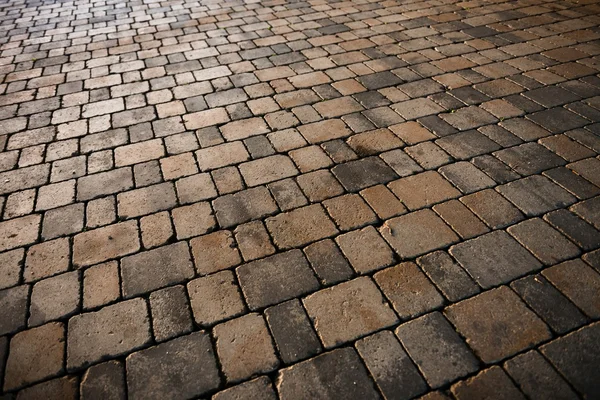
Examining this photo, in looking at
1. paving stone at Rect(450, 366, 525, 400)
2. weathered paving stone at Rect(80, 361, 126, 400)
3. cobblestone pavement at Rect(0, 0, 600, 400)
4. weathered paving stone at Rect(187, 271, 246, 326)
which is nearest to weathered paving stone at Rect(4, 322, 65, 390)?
cobblestone pavement at Rect(0, 0, 600, 400)

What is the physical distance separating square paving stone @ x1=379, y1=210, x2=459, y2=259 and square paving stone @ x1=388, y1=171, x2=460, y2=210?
127 mm

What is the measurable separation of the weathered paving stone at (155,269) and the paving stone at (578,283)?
233 centimetres

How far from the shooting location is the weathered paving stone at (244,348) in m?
2.16

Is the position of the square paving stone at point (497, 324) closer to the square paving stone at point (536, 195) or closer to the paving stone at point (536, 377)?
the paving stone at point (536, 377)

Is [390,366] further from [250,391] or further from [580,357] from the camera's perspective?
[580,357]

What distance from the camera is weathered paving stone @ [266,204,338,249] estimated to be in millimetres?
2854

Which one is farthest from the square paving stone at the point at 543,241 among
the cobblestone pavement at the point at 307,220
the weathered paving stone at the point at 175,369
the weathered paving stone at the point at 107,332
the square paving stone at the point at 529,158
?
the weathered paving stone at the point at 107,332

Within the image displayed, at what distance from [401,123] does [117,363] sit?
3.15 meters

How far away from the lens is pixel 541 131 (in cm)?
Result: 377

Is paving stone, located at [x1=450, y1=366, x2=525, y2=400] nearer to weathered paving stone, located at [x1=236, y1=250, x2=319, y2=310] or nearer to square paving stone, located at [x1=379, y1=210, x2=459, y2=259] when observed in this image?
square paving stone, located at [x1=379, y1=210, x2=459, y2=259]

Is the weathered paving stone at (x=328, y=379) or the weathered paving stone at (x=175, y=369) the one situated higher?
the weathered paving stone at (x=328, y=379)

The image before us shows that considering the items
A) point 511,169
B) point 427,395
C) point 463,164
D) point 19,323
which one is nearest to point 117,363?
point 19,323

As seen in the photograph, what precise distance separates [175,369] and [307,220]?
135cm

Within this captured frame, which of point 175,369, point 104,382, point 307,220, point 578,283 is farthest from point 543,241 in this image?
point 104,382
